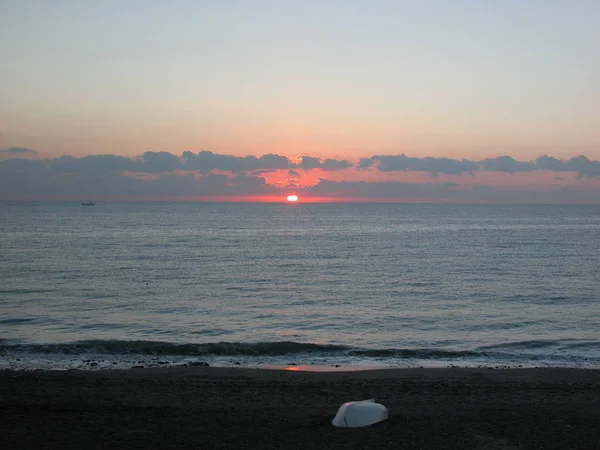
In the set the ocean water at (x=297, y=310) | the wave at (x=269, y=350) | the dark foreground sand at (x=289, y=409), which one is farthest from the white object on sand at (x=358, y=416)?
the wave at (x=269, y=350)

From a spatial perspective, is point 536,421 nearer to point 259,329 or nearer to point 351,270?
point 259,329

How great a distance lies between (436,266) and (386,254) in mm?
13594

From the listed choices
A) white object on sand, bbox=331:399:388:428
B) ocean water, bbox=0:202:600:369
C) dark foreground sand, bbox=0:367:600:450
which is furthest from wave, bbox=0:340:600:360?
white object on sand, bbox=331:399:388:428

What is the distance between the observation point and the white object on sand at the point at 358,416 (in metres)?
12.1

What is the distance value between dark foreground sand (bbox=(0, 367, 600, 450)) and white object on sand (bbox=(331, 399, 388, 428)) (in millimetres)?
203

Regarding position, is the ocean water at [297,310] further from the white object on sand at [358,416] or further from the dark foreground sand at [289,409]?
the white object on sand at [358,416]

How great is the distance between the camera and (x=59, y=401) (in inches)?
559

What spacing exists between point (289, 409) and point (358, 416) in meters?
2.14

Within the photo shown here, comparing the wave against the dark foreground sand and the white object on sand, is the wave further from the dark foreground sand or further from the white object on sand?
the white object on sand

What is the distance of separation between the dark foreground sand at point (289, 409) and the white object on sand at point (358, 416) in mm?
203

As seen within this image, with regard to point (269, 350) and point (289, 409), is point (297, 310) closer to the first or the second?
point (269, 350)

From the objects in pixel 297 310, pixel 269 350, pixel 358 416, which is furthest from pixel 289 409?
pixel 297 310

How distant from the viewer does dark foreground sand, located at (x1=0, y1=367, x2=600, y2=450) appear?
1137cm

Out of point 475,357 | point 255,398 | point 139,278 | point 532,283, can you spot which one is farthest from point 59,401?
point 532,283
